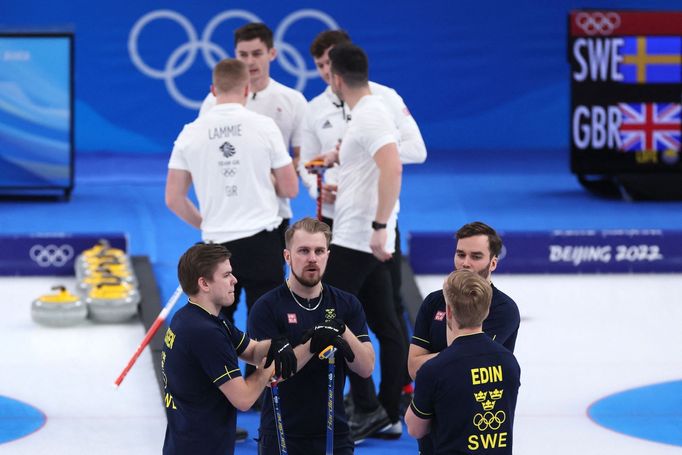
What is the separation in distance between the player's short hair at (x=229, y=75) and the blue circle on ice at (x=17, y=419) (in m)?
2.22

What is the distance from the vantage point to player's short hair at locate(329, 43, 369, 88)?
24.4 ft

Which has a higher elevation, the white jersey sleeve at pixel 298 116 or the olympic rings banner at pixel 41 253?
the white jersey sleeve at pixel 298 116

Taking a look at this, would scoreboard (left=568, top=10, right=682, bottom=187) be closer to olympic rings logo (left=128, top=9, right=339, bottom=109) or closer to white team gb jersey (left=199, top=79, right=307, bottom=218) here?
olympic rings logo (left=128, top=9, right=339, bottom=109)

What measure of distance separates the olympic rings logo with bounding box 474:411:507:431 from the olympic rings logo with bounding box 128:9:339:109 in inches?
488

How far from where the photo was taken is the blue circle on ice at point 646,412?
7816 millimetres

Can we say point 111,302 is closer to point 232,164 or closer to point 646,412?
point 232,164

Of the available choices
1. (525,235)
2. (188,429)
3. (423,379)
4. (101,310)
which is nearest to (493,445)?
(423,379)

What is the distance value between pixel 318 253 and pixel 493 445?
1216mm

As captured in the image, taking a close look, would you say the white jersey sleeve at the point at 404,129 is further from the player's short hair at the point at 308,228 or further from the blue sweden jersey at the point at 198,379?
the blue sweden jersey at the point at 198,379

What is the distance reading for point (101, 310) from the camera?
9.95 m

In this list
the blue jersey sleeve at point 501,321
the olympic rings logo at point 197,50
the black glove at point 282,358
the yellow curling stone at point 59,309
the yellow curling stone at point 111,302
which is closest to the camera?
the black glove at point 282,358

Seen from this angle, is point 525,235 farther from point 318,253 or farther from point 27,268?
point 318,253

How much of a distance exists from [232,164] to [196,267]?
8.06 ft

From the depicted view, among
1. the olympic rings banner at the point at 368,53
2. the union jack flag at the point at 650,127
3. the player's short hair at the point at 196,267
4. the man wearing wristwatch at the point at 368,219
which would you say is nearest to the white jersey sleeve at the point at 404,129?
the man wearing wristwatch at the point at 368,219
